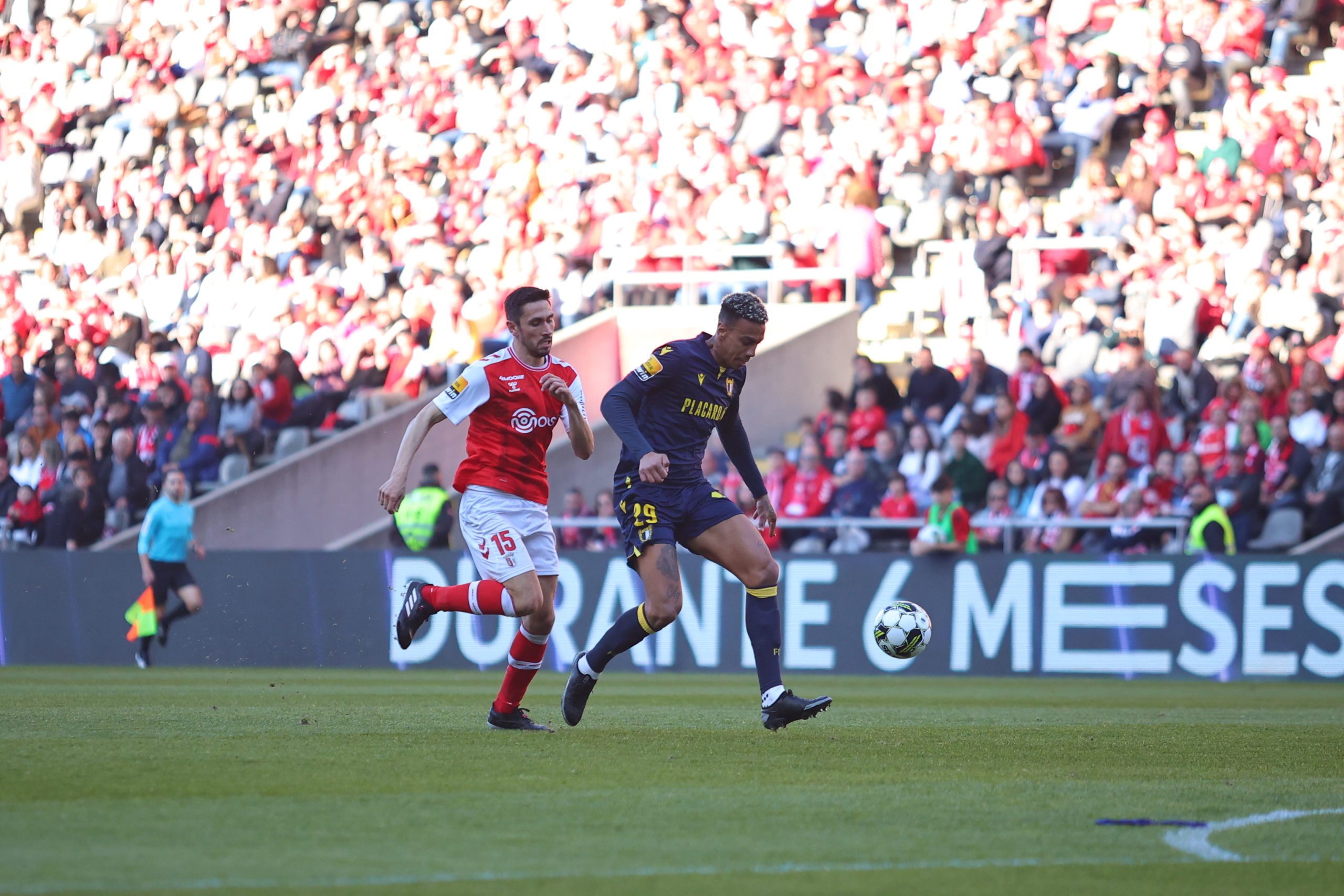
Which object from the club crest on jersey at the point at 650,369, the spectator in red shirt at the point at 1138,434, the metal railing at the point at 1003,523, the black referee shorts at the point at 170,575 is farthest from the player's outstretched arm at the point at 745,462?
the black referee shorts at the point at 170,575

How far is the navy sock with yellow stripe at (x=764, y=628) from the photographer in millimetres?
8695

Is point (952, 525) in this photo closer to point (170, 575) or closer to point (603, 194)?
point (170, 575)

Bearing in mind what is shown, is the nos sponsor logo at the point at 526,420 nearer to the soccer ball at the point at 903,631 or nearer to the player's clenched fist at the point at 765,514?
the player's clenched fist at the point at 765,514

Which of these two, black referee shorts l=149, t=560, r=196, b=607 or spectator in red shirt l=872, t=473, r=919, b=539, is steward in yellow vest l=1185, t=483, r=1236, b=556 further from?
black referee shorts l=149, t=560, r=196, b=607

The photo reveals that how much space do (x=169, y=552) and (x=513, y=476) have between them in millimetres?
9540

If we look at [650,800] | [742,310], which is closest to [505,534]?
[742,310]

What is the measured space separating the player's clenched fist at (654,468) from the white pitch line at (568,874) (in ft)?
10.3

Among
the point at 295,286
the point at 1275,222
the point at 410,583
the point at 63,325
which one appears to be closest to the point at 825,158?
the point at 1275,222

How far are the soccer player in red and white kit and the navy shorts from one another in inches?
12.8

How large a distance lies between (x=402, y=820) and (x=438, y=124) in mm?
21495

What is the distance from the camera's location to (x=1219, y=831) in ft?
19.2

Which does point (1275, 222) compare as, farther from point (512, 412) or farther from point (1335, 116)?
point (512, 412)

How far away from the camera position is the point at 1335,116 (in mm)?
18891

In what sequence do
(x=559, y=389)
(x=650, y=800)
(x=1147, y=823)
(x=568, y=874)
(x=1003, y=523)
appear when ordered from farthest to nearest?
(x=1003, y=523) < (x=559, y=389) < (x=650, y=800) < (x=1147, y=823) < (x=568, y=874)
